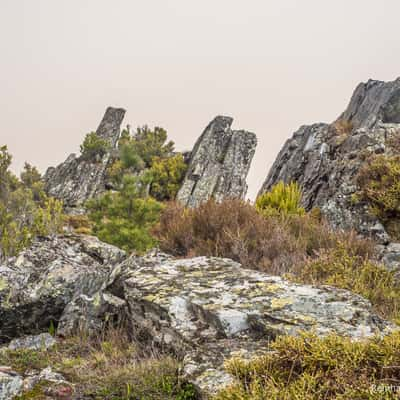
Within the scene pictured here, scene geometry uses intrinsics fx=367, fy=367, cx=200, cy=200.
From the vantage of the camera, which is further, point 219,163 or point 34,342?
point 219,163

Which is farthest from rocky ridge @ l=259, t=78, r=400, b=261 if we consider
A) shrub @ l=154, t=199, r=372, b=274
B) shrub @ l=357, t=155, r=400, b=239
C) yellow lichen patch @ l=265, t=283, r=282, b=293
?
yellow lichen patch @ l=265, t=283, r=282, b=293

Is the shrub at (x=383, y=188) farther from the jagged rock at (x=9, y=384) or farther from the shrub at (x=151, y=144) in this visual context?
the shrub at (x=151, y=144)

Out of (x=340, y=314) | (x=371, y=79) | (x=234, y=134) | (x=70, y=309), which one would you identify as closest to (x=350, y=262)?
(x=340, y=314)

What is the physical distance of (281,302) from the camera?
388cm

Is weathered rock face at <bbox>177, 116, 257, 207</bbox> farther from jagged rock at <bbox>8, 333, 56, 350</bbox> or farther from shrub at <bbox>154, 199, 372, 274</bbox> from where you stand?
jagged rock at <bbox>8, 333, 56, 350</bbox>

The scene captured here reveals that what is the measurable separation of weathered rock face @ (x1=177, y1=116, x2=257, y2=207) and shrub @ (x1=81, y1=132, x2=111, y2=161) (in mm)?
8512

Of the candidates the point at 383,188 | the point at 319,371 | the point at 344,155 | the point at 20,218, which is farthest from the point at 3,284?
the point at 344,155

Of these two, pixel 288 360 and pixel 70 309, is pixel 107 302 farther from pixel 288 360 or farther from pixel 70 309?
pixel 288 360

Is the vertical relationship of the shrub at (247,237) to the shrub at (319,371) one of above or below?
above

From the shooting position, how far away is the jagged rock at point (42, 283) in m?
5.27

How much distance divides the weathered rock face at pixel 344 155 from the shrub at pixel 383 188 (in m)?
0.23

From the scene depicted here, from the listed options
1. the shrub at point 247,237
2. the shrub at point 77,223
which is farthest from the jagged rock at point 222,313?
the shrub at point 77,223

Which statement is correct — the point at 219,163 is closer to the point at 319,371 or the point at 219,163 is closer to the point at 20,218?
the point at 20,218

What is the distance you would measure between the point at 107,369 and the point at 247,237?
12.1 feet
